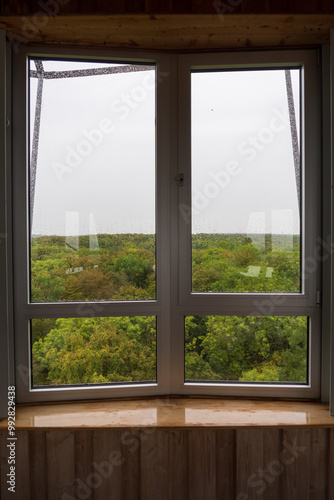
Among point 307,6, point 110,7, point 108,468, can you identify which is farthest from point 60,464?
point 307,6

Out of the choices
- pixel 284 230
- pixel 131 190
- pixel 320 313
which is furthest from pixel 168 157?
pixel 320 313

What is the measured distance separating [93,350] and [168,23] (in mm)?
1562

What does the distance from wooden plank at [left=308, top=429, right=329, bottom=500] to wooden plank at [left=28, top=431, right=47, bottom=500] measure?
1154mm

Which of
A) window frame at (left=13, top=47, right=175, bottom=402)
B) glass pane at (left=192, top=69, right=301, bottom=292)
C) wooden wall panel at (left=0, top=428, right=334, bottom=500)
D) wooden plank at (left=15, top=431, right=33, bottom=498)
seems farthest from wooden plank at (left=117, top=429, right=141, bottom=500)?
glass pane at (left=192, top=69, right=301, bottom=292)

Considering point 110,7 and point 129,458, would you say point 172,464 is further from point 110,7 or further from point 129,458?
point 110,7

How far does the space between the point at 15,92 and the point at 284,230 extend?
1.49m

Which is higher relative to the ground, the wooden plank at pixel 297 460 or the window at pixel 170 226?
the window at pixel 170 226

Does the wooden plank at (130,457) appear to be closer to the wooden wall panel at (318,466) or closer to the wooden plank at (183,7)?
the wooden wall panel at (318,466)

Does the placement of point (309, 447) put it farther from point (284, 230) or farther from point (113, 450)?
point (284, 230)

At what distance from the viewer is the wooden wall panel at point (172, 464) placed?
5.51ft

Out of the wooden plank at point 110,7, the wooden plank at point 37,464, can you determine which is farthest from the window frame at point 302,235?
the wooden plank at point 37,464

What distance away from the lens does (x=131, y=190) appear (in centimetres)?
197

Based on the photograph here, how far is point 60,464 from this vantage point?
168cm

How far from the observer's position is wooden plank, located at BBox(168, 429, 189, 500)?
1.68 metres
